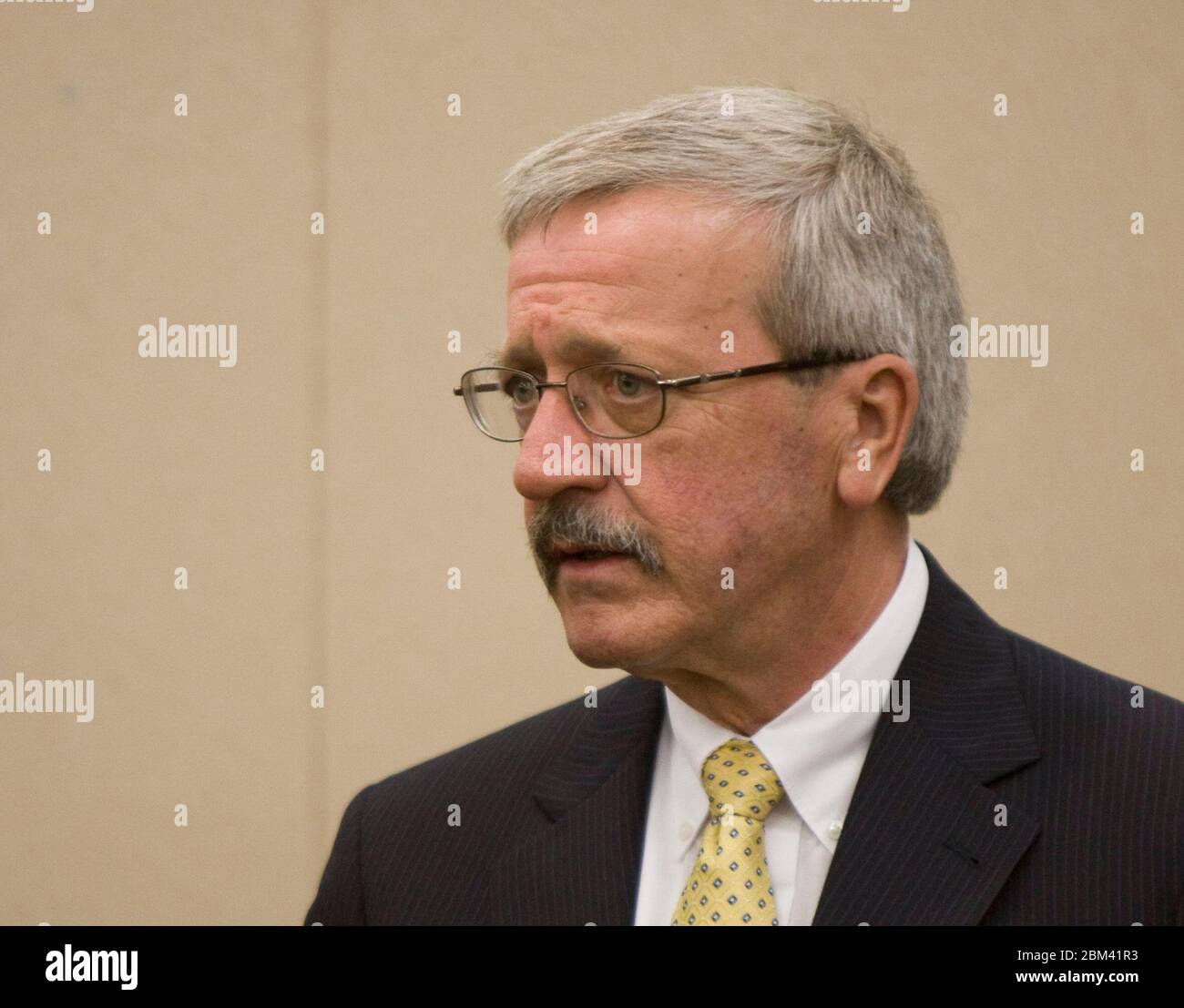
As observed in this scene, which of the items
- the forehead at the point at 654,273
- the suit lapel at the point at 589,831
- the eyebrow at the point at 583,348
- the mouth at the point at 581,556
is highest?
the forehead at the point at 654,273

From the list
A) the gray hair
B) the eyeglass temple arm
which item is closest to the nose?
the eyeglass temple arm

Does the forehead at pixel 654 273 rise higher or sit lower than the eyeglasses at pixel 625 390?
higher

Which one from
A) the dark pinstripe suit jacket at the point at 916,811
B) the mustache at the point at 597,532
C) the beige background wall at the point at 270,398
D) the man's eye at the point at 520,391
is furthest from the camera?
the beige background wall at the point at 270,398

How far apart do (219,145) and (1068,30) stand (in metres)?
1.81

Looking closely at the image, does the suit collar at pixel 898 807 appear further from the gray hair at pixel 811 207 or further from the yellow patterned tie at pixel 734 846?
the gray hair at pixel 811 207

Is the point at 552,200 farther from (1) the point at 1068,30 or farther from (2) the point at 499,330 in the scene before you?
(1) the point at 1068,30

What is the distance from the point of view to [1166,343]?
2.92 meters

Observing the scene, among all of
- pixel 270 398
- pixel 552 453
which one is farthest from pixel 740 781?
pixel 270 398

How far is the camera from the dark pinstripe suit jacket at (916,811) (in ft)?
4.75

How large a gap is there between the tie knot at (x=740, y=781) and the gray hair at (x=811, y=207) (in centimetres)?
36

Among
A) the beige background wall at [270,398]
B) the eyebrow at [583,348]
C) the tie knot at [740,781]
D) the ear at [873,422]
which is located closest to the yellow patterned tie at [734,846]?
the tie knot at [740,781]

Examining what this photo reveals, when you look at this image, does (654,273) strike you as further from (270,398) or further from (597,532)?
(270,398)

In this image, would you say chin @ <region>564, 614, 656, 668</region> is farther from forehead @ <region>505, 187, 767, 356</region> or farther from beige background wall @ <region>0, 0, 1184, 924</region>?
beige background wall @ <region>0, 0, 1184, 924</region>

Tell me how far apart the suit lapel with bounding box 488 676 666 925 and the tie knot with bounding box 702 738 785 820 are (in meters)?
0.11
